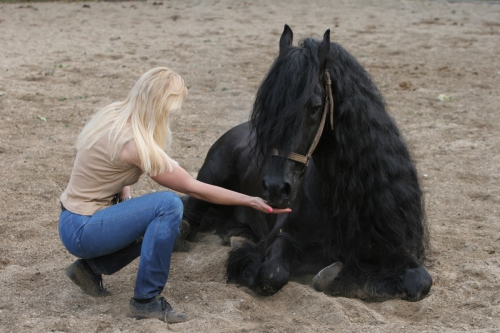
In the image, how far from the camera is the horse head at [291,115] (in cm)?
321

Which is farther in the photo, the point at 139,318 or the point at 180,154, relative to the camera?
the point at 180,154

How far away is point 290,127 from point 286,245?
39.3 inches

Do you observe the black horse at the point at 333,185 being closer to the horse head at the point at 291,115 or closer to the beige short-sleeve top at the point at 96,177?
the horse head at the point at 291,115

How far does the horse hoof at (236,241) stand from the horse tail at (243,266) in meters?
0.27

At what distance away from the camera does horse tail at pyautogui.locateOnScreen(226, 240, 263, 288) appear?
12.8ft

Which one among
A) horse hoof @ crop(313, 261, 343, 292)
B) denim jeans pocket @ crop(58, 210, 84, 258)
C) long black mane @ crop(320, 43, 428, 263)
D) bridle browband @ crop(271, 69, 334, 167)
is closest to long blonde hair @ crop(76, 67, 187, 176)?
denim jeans pocket @ crop(58, 210, 84, 258)

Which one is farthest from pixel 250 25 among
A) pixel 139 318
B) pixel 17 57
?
pixel 139 318

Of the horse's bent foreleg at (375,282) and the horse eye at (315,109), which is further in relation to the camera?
the horse's bent foreleg at (375,282)

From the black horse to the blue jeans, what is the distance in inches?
19.9

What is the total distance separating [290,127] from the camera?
3213mm

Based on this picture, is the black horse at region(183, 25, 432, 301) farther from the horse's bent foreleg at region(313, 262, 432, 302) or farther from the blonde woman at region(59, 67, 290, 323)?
the blonde woman at region(59, 67, 290, 323)

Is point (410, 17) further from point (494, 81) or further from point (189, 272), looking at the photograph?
point (189, 272)

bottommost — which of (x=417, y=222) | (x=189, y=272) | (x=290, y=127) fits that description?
(x=189, y=272)

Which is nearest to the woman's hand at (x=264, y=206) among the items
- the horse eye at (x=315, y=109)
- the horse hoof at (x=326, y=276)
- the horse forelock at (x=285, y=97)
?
the horse forelock at (x=285, y=97)
